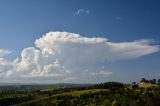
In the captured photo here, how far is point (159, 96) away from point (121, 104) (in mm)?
29431

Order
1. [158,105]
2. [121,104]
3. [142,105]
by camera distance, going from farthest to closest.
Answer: [121,104]
[142,105]
[158,105]

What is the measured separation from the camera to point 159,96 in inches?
6791

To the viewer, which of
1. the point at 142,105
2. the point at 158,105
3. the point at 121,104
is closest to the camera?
the point at 158,105

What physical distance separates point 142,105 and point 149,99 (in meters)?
6.31

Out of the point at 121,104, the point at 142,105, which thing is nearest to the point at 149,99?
the point at 142,105

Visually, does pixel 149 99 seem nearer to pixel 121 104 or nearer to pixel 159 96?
pixel 159 96

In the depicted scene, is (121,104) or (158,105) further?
(121,104)

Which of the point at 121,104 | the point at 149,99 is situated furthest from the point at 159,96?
the point at 121,104

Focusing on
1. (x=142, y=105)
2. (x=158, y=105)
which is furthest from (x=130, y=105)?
(x=158, y=105)

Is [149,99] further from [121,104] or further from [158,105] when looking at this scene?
[121,104]

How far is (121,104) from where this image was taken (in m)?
194

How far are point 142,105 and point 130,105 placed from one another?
6647 mm

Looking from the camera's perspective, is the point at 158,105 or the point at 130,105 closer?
the point at 158,105

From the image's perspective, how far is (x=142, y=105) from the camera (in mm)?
172250
